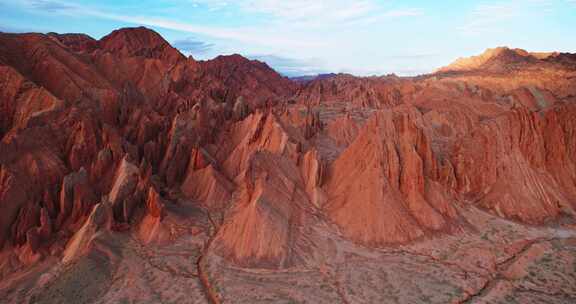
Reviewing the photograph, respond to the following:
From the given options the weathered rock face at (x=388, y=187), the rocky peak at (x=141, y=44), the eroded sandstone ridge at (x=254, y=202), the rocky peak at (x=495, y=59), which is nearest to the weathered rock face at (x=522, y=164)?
Result: the eroded sandstone ridge at (x=254, y=202)

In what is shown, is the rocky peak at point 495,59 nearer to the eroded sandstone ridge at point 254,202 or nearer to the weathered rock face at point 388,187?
the eroded sandstone ridge at point 254,202

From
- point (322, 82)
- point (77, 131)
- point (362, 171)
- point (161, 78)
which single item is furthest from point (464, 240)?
point (322, 82)

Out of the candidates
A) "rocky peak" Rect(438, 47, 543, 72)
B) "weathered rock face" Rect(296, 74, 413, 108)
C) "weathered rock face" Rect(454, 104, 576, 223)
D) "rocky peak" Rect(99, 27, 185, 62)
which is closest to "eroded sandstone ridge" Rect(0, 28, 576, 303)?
"weathered rock face" Rect(454, 104, 576, 223)

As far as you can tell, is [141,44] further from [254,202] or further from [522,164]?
[522,164]

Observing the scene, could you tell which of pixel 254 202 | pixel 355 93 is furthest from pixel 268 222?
pixel 355 93

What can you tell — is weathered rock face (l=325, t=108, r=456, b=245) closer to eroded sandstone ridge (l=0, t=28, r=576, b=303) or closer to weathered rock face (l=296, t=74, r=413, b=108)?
eroded sandstone ridge (l=0, t=28, r=576, b=303)

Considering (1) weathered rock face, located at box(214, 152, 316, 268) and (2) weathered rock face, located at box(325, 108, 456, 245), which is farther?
(2) weathered rock face, located at box(325, 108, 456, 245)

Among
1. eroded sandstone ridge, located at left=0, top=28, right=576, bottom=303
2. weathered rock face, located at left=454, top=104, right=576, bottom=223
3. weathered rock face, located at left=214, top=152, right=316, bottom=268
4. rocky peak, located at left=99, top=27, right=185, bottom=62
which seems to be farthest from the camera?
rocky peak, located at left=99, top=27, right=185, bottom=62

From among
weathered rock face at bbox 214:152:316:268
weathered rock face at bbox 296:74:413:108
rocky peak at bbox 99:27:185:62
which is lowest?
weathered rock face at bbox 214:152:316:268

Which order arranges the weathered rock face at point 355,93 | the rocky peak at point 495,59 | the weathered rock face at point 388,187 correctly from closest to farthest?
the weathered rock face at point 388,187, the weathered rock face at point 355,93, the rocky peak at point 495,59
